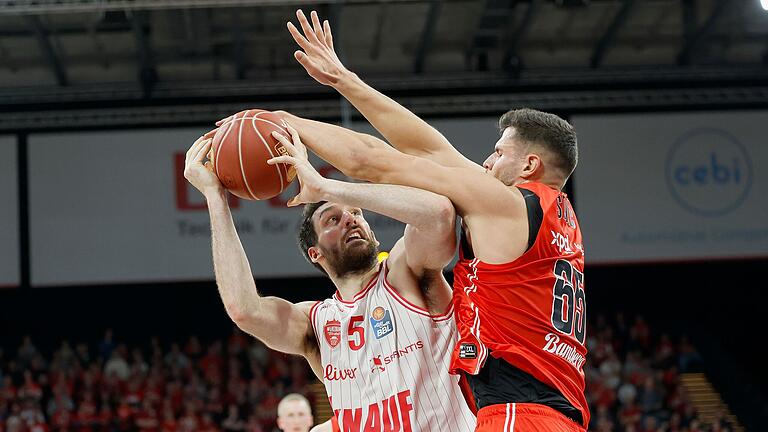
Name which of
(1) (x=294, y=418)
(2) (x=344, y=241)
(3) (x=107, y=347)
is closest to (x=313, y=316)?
(2) (x=344, y=241)

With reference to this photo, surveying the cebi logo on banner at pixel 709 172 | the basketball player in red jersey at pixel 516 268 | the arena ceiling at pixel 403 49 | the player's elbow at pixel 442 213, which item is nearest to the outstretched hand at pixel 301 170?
the basketball player in red jersey at pixel 516 268

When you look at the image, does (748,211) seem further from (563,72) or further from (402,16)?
(402,16)

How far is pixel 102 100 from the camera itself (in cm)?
1886

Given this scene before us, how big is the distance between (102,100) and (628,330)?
37.2ft

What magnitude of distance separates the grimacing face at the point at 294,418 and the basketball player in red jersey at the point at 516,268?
3.28 metres

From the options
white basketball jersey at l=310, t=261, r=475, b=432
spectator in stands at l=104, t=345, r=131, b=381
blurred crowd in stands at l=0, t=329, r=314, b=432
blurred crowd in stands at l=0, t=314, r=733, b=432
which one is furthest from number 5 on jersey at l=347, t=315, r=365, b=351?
spectator in stands at l=104, t=345, r=131, b=381

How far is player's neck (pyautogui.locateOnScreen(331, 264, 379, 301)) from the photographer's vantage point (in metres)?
4.78

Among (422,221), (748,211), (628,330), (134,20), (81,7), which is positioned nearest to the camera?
(422,221)

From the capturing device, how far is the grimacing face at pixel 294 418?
7199 mm

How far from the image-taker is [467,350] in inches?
156

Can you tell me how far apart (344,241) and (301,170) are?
2.68 feet

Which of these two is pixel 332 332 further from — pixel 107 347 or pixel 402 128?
pixel 107 347

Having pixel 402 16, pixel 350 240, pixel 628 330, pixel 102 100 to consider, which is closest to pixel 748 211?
pixel 628 330

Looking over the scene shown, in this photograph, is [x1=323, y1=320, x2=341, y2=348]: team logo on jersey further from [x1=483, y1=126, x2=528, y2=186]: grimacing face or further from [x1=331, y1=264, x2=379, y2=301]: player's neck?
[x1=483, y1=126, x2=528, y2=186]: grimacing face
